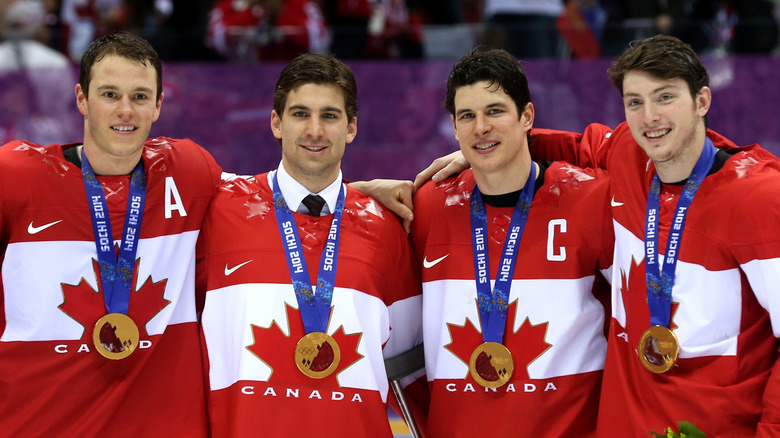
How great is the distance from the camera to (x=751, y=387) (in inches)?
129

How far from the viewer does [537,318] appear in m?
3.63

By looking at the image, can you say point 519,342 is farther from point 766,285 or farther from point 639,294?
point 766,285

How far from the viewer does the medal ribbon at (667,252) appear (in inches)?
132

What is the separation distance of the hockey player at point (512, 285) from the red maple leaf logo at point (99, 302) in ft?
3.42

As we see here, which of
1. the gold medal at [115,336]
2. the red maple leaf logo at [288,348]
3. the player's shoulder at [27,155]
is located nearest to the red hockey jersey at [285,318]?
the red maple leaf logo at [288,348]

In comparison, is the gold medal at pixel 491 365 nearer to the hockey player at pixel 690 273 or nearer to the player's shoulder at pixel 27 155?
the hockey player at pixel 690 273

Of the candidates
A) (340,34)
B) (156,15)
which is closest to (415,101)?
(340,34)

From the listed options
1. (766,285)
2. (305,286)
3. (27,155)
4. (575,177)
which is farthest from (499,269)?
(27,155)

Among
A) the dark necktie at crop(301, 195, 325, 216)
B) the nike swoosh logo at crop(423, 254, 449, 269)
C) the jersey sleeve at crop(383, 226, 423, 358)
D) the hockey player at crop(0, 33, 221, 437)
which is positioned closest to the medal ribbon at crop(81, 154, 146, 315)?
the hockey player at crop(0, 33, 221, 437)

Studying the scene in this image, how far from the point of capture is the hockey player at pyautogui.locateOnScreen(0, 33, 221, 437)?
353 cm

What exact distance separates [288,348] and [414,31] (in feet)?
12.8

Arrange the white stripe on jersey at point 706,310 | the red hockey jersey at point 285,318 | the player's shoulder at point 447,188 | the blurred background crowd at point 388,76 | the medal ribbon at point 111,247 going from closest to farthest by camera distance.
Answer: the white stripe on jersey at point 706,310, the red hockey jersey at point 285,318, the medal ribbon at point 111,247, the player's shoulder at point 447,188, the blurred background crowd at point 388,76

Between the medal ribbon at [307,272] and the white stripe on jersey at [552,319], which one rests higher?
the medal ribbon at [307,272]

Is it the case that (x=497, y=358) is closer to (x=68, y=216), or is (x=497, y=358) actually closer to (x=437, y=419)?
(x=437, y=419)
